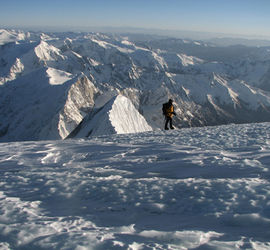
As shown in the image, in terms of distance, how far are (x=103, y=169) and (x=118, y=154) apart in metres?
2.71

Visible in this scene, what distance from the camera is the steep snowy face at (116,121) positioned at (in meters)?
70.8

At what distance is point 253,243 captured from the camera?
5.74m

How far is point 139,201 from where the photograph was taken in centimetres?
795

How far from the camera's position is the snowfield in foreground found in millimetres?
6004

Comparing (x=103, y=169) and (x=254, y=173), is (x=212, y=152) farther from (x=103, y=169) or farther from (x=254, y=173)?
(x=103, y=169)

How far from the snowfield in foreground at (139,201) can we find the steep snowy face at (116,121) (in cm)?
5644

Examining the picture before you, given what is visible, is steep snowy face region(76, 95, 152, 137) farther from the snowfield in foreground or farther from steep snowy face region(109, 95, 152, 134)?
the snowfield in foreground

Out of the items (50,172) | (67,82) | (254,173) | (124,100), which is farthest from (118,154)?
(67,82)

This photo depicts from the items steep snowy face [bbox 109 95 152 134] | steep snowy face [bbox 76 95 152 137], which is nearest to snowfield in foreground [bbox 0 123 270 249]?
steep snowy face [bbox 76 95 152 137]

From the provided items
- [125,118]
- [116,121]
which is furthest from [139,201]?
[125,118]

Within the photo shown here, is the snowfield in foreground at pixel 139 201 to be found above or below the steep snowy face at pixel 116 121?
above

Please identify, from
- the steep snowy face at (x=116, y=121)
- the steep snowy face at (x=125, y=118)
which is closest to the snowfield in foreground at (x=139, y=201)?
the steep snowy face at (x=116, y=121)

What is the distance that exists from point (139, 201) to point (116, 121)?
67.9 meters

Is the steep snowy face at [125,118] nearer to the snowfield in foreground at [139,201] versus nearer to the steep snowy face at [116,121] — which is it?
the steep snowy face at [116,121]
